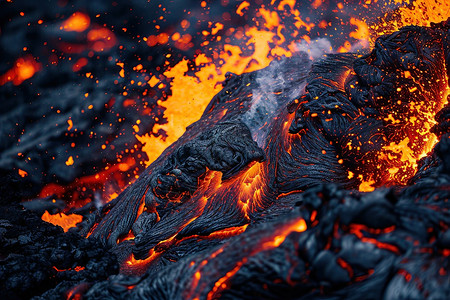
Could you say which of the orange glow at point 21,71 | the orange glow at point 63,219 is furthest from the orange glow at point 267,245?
the orange glow at point 21,71


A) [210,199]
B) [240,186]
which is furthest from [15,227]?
[240,186]

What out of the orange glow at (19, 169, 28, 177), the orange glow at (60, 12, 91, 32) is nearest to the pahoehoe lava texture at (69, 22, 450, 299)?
the orange glow at (19, 169, 28, 177)

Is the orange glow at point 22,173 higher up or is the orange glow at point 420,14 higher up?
the orange glow at point 22,173

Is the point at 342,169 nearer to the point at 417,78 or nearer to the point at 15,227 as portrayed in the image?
the point at 417,78

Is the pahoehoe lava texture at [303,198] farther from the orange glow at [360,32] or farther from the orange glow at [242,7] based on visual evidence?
the orange glow at [242,7]

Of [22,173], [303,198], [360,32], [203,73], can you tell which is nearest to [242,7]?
[203,73]

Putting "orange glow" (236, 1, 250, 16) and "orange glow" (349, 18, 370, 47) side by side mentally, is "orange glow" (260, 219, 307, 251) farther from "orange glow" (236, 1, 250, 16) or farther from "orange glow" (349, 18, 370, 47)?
"orange glow" (236, 1, 250, 16)

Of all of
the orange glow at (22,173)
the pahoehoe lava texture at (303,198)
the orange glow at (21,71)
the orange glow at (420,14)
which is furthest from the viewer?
the orange glow at (22,173)

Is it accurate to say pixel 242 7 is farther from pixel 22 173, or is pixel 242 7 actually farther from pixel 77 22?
pixel 22 173
